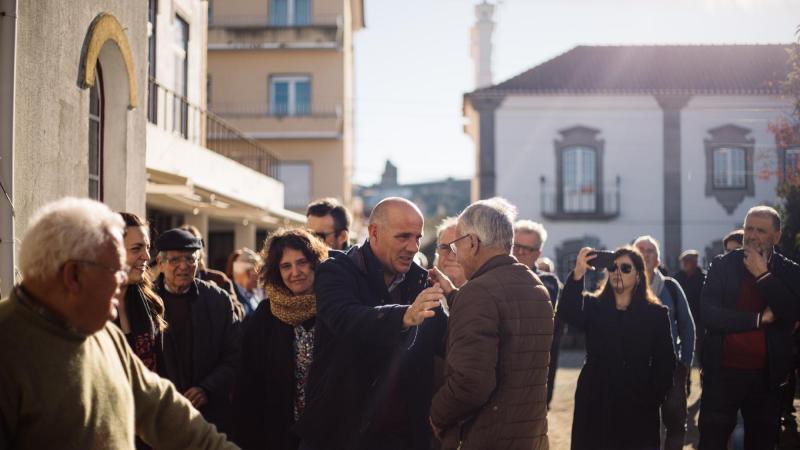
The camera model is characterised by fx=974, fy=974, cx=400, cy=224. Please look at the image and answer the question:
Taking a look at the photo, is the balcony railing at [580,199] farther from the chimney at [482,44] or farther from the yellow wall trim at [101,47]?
the yellow wall trim at [101,47]

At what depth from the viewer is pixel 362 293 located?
15.7 feet

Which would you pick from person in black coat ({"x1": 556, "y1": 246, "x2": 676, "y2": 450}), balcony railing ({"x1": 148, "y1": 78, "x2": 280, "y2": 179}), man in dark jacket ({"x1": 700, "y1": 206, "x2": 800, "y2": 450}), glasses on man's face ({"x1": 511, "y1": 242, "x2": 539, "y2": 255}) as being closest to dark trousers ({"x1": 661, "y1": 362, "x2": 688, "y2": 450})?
man in dark jacket ({"x1": 700, "y1": 206, "x2": 800, "y2": 450})

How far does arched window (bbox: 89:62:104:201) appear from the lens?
8750 mm

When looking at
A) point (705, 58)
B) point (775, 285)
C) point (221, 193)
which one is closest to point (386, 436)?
point (775, 285)

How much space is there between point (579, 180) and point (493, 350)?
32237 millimetres

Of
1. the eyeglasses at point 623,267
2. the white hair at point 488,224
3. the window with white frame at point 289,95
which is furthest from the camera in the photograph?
the window with white frame at point 289,95

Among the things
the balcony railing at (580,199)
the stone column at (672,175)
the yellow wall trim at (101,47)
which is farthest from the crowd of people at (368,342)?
the stone column at (672,175)

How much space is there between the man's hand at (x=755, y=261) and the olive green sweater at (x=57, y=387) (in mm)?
5425

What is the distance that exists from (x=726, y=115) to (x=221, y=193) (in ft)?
77.9

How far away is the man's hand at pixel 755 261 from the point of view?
7.31m

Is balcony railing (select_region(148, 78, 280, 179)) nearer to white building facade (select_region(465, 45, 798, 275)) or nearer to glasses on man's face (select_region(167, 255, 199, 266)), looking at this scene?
glasses on man's face (select_region(167, 255, 199, 266))

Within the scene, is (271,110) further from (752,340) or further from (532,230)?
(752,340)

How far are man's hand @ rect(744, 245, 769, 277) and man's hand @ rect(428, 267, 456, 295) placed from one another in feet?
10.6

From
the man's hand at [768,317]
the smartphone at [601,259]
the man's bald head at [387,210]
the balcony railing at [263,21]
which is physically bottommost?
the man's hand at [768,317]
